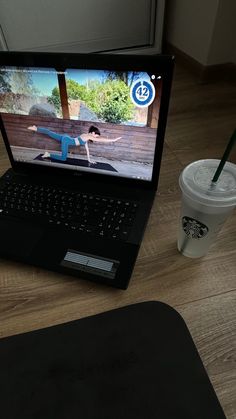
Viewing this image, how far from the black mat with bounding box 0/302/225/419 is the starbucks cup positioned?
123 millimetres

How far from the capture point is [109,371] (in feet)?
1.13

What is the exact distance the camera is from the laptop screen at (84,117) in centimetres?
43

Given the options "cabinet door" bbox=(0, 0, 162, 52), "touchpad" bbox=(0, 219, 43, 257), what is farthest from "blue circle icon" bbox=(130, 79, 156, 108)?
"cabinet door" bbox=(0, 0, 162, 52)

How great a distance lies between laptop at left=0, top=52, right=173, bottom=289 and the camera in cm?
42

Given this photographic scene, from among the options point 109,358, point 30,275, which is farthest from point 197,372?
point 30,275

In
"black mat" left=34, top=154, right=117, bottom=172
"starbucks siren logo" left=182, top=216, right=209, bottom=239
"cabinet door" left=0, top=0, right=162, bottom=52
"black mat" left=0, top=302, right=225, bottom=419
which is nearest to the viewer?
"black mat" left=0, top=302, right=225, bottom=419

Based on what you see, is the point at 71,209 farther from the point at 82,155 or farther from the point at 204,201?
the point at 204,201

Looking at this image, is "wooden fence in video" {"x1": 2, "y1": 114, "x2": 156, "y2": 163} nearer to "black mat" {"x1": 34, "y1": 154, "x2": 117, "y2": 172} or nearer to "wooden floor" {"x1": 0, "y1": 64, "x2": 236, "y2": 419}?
"black mat" {"x1": 34, "y1": 154, "x2": 117, "y2": 172}

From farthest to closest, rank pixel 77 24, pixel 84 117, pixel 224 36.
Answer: pixel 77 24
pixel 224 36
pixel 84 117

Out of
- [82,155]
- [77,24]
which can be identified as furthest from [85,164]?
[77,24]

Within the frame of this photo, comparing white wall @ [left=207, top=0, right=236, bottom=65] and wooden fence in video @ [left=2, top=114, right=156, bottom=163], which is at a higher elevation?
white wall @ [left=207, top=0, right=236, bottom=65]

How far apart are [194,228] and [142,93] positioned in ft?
0.73

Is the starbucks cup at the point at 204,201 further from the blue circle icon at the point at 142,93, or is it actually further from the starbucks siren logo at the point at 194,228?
the blue circle icon at the point at 142,93

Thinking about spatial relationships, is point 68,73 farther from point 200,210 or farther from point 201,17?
point 201,17
